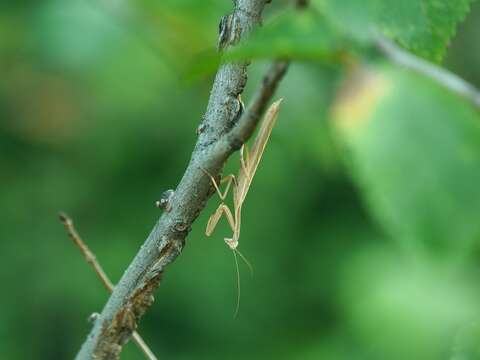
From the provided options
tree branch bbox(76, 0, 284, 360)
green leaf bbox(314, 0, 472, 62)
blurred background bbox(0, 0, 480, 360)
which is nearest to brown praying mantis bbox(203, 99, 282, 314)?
tree branch bbox(76, 0, 284, 360)

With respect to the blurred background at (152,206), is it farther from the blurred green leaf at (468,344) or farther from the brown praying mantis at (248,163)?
the blurred green leaf at (468,344)

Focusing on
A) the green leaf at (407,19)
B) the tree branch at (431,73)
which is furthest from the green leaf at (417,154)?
the green leaf at (407,19)

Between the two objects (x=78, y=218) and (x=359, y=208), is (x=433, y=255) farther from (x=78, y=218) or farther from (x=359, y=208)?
(x=78, y=218)

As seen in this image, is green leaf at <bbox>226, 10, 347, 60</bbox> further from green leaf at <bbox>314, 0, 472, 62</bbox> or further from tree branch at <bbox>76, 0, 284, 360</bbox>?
tree branch at <bbox>76, 0, 284, 360</bbox>

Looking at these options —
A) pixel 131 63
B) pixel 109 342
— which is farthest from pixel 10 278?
pixel 109 342

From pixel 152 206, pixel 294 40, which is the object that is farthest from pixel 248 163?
pixel 152 206
